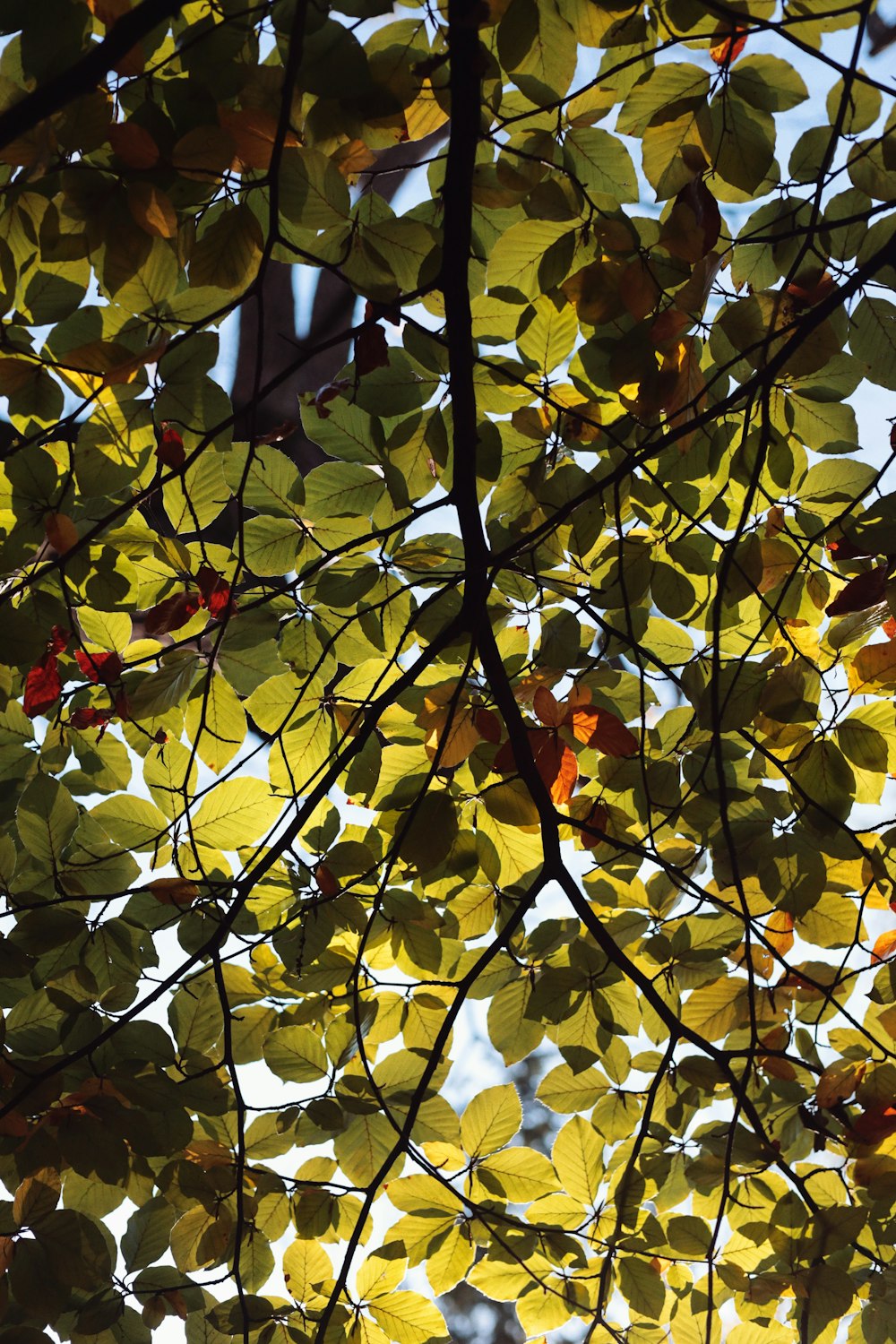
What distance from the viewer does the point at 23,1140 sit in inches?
38.1

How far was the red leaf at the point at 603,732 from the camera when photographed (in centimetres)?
107

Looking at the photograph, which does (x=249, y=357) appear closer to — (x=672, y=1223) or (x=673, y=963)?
(x=673, y=963)

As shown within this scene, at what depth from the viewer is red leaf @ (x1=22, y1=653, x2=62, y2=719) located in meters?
1.12

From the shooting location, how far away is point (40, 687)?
1.12m

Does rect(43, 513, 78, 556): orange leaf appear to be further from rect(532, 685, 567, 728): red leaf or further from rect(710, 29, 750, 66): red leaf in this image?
rect(710, 29, 750, 66): red leaf

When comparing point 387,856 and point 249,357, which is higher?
point 249,357

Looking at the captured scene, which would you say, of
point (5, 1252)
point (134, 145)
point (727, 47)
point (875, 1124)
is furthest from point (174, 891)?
point (727, 47)

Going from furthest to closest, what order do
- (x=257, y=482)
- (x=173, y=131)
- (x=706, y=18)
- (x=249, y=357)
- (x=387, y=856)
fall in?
1. (x=249, y=357)
2. (x=257, y=482)
3. (x=387, y=856)
4. (x=706, y=18)
5. (x=173, y=131)

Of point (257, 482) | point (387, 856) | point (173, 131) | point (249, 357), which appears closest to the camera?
point (173, 131)

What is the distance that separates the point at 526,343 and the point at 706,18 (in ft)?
1.14

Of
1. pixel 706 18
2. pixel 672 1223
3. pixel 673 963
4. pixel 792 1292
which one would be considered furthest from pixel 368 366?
pixel 792 1292

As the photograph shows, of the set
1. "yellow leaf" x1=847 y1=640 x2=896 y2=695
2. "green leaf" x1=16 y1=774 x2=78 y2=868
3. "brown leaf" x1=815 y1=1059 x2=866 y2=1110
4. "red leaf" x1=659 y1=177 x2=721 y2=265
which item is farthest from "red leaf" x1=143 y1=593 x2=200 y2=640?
"brown leaf" x1=815 y1=1059 x2=866 y2=1110

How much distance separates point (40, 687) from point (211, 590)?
23cm

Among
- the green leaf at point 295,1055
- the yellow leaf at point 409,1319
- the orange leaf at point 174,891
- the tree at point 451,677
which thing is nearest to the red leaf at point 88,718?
the tree at point 451,677
